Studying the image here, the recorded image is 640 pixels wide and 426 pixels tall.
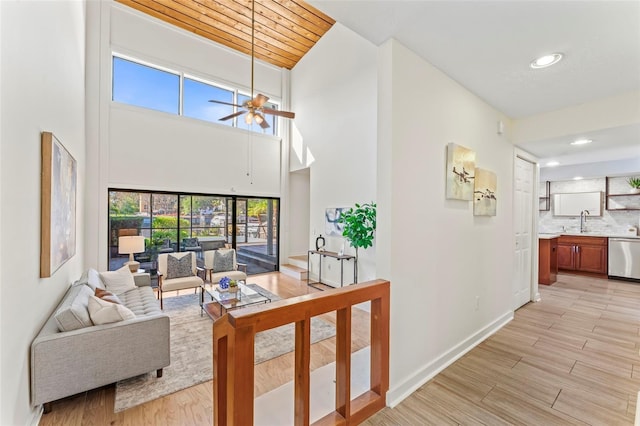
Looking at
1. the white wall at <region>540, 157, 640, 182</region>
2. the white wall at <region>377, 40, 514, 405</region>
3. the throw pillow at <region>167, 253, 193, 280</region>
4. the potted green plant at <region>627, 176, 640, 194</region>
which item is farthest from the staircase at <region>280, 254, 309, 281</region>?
the potted green plant at <region>627, 176, 640, 194</region>

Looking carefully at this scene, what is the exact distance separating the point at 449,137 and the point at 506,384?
7.28ft

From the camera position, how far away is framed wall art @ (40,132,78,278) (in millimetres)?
2096

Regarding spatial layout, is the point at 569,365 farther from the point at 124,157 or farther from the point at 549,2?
the point at 124,157

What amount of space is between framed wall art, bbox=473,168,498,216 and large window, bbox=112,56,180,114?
5.93 m

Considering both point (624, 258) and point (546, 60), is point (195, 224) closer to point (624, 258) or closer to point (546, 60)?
point (546, 60)

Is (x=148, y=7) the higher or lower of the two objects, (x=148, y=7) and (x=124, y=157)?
the higher

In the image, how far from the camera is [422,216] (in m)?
2.31

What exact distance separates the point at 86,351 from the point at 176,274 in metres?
2.62

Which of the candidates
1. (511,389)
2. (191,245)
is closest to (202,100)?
(191,245)

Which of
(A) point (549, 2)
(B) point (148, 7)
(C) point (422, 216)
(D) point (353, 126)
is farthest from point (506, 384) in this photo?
(B) point (148, 7)

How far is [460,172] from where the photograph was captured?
2650 millimetres

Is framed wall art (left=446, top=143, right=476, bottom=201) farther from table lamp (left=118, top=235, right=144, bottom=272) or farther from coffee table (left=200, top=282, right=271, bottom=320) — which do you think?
table lamp (left=118, top=235, right=144, bottom=272)

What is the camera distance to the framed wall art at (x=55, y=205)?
2.10 meters

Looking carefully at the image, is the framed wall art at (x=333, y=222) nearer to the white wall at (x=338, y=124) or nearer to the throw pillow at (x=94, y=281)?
the white wall at (x=338, y=124)
